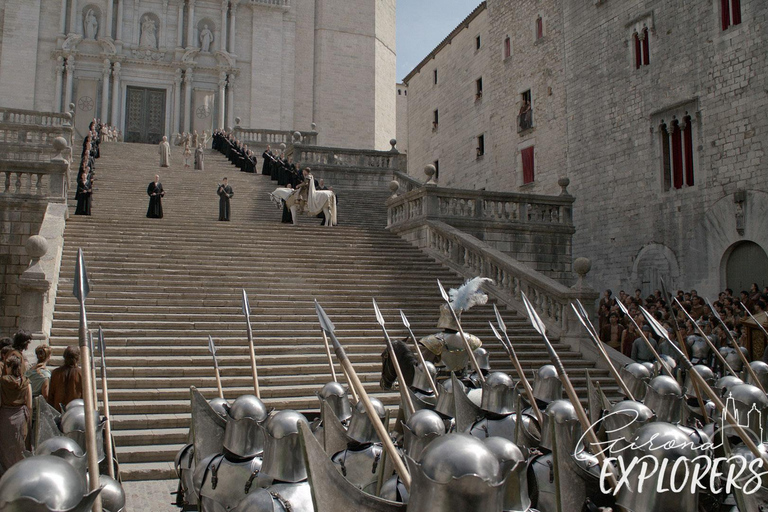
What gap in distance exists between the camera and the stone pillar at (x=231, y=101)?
3819 cm

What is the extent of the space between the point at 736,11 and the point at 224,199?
14659 mm

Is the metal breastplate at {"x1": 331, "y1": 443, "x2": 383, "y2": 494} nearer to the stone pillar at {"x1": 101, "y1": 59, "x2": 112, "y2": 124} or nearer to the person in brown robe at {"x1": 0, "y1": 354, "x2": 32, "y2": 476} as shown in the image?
the person in brown robe at {"x1": 0, "y1": 354, "x2": 32, "y2": 476}

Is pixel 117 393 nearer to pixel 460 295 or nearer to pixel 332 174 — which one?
pixel 460 295

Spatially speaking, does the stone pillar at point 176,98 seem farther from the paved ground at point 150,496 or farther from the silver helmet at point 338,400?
the silver helmet at point 338,400

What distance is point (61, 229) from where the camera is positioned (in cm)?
1270

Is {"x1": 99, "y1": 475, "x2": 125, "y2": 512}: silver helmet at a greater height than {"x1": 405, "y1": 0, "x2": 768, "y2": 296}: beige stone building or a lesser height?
lesser

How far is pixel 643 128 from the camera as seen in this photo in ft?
69.8

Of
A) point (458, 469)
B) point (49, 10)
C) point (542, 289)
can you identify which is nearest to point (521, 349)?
point (542, 289)

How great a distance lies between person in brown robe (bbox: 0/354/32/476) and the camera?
5.82 m

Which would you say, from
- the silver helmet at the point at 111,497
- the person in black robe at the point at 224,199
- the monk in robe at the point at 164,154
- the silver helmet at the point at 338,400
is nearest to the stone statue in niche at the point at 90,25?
the monk in robe at the point at 164,154

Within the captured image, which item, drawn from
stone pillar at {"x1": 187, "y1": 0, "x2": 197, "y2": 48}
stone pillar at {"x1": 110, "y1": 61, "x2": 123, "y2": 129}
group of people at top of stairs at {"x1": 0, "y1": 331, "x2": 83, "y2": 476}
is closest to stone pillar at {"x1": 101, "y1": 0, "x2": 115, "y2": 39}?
stone pillar at {"x1": 110, "y1": 61, "x2": 123, "y2": 129}

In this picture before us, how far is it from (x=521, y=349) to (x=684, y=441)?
29.5 ft

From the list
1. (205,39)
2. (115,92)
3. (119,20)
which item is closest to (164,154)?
(115,92)

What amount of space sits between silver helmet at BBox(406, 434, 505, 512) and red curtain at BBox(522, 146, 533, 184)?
25.8 metres
